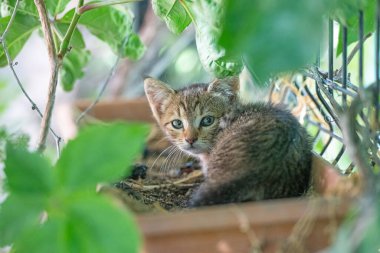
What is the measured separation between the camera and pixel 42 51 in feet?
10.5

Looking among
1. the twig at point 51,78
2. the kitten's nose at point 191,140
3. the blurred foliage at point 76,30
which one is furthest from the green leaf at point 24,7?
the kitten's nose at point 191,140

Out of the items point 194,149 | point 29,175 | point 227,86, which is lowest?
point 194,149

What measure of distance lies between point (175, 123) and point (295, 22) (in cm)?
93

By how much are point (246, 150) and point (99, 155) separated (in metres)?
0.36

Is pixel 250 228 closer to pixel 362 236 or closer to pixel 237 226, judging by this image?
pixel 237 226

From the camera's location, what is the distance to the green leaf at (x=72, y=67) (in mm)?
1437

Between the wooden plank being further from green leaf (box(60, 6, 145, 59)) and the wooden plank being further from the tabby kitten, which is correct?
green leaf (box(60, 6, 145, 59))

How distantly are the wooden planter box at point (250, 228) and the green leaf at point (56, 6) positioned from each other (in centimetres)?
63

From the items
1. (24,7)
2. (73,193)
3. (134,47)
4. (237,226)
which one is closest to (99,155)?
(73,193)

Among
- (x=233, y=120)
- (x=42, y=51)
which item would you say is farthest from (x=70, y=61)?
(x=42, y=51)

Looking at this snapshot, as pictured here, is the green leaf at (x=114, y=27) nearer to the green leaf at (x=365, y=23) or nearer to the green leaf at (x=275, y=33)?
the green leaf at (x=365, y=23)

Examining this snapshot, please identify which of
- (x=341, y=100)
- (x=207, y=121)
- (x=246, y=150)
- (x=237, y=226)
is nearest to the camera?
(x=237, y=226)

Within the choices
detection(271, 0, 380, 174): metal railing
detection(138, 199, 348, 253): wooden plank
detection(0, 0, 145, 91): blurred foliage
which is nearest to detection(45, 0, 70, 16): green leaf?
detection(0, 0, 145, 91): blurred foliage

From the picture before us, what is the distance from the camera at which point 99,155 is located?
0.64 m
